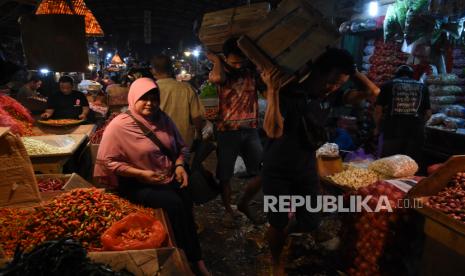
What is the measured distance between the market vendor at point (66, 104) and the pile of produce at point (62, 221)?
14.9 feet

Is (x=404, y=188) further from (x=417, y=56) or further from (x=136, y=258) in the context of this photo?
(x=417, y=56)

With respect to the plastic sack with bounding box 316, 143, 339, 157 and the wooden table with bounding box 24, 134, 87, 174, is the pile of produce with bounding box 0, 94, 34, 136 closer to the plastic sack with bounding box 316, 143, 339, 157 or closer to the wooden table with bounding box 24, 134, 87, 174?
the wooden table with bounding box 24, 134, 87, 174

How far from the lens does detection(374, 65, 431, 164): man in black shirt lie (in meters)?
5.57

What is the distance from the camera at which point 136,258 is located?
2.36m

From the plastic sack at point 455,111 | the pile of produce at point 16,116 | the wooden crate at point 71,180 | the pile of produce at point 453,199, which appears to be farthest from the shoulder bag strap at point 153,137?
the plastic sack at point 455,111

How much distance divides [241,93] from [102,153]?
2.11 meters

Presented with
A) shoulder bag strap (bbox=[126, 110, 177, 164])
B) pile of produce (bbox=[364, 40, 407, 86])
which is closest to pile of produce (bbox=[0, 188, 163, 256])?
shoulder bag strap (bbox=[126, 110, 177, 164])

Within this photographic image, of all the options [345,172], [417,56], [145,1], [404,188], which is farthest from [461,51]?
[145,1]

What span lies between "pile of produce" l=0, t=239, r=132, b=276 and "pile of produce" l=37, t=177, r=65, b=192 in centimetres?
245

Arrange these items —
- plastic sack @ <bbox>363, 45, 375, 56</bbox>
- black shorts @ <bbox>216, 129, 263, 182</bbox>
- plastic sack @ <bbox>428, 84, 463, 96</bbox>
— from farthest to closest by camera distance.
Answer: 1. plastic sack @ <bbox>363, 45, 375, 56</bbox>
2. plastic sack @ <bbox>428, 84, 463, 96</bbox>
3. black shorts @ <bbox>216, 129, 263, 182</bbox>

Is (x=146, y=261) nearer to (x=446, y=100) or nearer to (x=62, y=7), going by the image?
(x=62, y=7)

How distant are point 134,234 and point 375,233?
7.54 ft

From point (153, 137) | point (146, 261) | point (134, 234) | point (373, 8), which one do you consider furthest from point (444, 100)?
point (146, 261)

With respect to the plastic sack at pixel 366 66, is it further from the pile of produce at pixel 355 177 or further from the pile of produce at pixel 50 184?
the pile of produce at pixel 50 184
